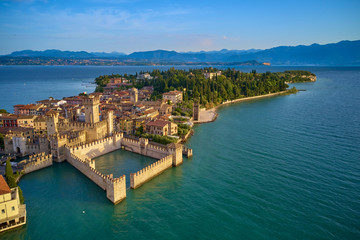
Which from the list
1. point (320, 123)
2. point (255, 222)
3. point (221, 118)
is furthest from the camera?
point (221, 118)

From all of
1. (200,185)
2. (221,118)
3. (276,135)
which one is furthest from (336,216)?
(221,118)

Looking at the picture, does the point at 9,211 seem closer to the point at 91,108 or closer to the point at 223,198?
the point at 223,198

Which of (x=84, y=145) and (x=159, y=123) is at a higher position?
(x=159, y=123)

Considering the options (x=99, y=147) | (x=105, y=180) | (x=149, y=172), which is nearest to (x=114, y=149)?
(x=99, y=147)

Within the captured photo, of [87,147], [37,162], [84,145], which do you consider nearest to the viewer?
[37,162]

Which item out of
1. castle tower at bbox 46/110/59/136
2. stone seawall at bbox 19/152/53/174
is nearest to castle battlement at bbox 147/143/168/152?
stone seawall at bbox 19/152/53/174

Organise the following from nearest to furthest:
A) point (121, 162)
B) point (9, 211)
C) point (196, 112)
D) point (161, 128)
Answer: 1. point (9, 211)
2. point (121, 162)
3. point (161, 128)
4. point (196, 112)

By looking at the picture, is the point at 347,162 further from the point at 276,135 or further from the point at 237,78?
the point at 237,78
